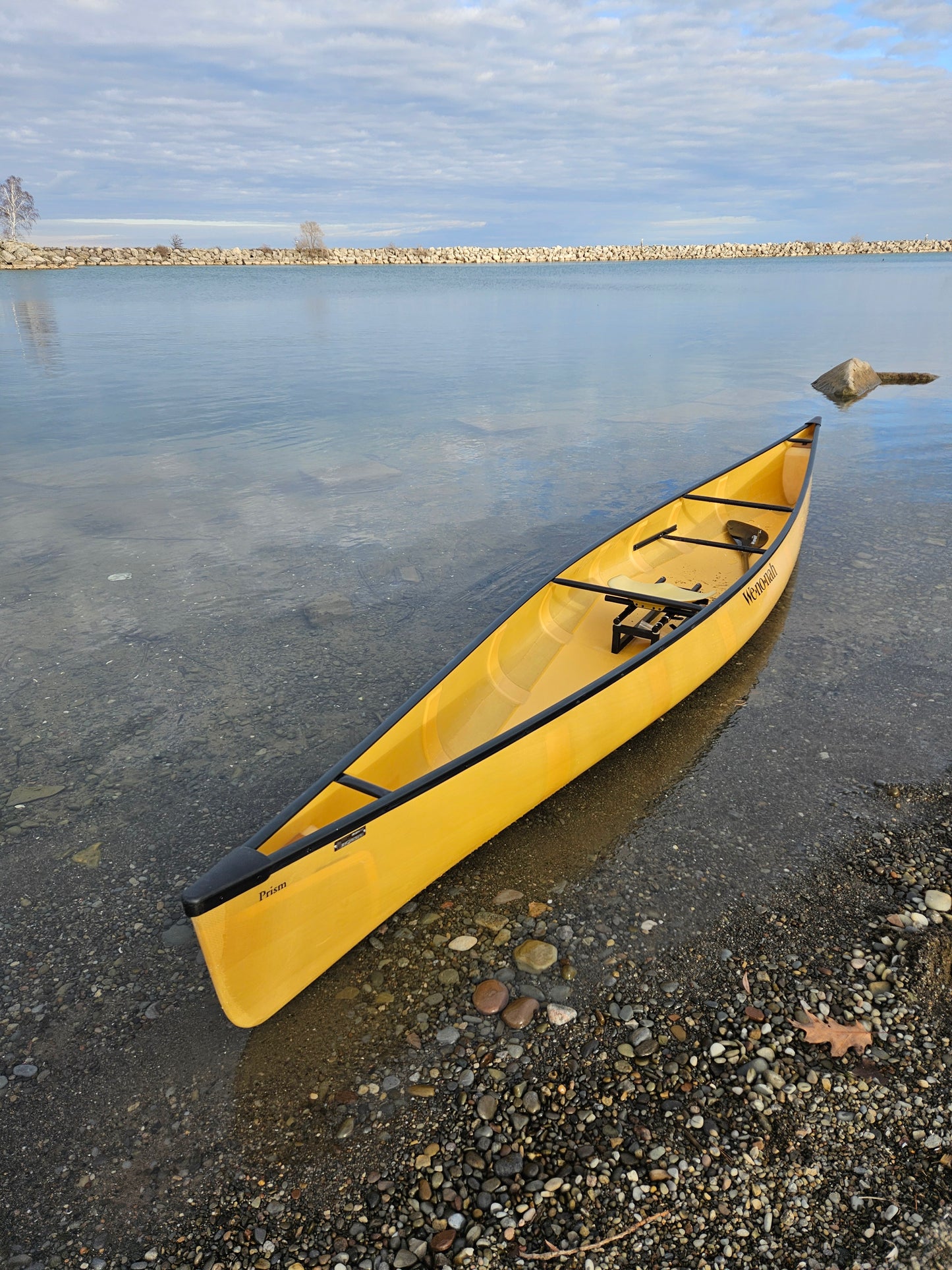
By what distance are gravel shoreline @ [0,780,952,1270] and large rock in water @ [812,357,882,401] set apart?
1674 centimetres

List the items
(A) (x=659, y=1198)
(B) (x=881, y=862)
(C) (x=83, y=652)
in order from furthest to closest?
(C) (x=83, y=652) → (B) (x=881, y=862) → (A) (x=659, y=1198)

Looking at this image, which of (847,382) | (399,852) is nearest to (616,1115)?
(399,852)

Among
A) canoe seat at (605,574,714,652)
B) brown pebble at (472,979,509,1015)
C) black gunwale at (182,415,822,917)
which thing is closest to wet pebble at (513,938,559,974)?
brown pebble at (472,979,509,1015)

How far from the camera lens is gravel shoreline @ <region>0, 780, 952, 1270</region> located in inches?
104

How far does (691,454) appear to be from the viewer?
13.0 metres

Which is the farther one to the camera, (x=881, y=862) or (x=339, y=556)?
(x=339, y=556)

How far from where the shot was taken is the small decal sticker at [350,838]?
11.3 feet

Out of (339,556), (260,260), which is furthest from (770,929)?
(260,260)

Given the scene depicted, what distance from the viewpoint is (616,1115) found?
302 centimetres

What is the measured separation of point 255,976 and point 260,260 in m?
131

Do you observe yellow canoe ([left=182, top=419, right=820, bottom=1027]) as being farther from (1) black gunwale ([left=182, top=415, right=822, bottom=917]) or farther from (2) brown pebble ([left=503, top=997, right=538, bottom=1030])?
(2) brown pebble ([left=503, top=997, right=538, bottom=1030])

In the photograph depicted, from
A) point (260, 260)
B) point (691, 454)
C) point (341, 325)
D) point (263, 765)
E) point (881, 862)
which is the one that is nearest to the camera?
point (881, 862)

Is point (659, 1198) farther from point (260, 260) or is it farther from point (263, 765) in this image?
point (260, 260)

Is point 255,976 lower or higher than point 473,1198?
higher
